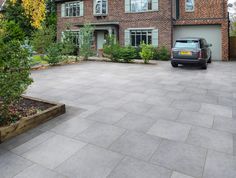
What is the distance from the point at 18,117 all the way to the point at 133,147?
2494 mm

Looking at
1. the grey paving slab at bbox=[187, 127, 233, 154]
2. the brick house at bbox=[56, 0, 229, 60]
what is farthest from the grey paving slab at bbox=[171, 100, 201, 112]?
the brick house at bbox=[56, 0, 229, 60]

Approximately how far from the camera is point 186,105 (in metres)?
6.30

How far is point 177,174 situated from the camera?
124 inches

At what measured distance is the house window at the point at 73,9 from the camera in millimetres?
22984

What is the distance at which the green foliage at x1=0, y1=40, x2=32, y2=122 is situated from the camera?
4457mm

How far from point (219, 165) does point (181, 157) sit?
54cm

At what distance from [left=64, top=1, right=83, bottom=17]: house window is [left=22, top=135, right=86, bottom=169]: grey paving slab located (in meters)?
20.7

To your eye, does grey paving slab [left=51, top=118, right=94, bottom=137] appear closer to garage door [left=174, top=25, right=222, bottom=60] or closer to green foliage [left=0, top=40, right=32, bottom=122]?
green foliage [left=0, top=40, right=32, bottom=122]

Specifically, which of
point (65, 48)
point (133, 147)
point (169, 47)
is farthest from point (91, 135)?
point (169, 47)

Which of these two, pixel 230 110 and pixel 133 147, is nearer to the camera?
pixel 133 147

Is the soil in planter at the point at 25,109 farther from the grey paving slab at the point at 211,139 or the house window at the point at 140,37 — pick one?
the house window at the point at 140,37

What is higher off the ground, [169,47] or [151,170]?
[169,47]

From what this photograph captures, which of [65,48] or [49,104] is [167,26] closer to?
[65,48]

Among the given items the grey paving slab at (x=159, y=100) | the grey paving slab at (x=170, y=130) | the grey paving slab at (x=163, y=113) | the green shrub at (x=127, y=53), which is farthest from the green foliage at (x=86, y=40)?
the grey paving slab at (x=170, y=130)
